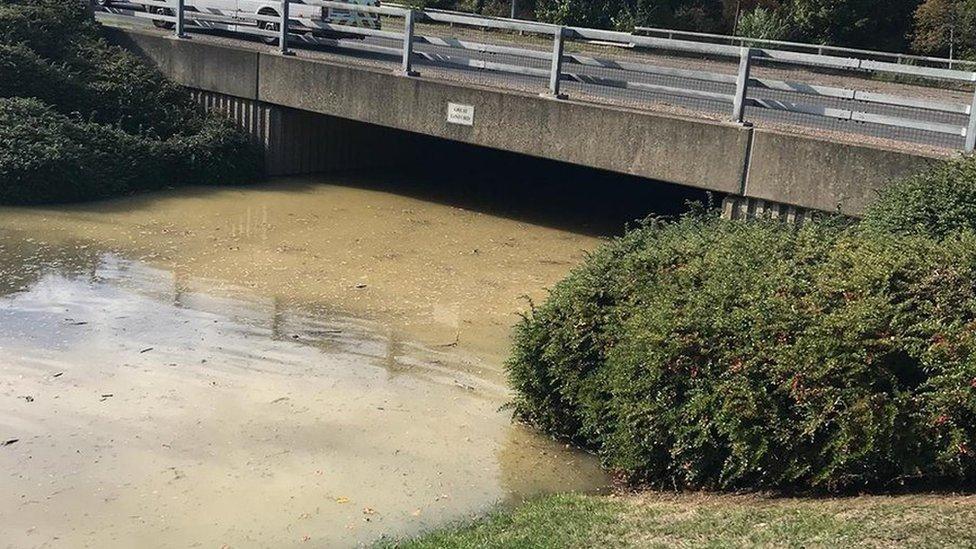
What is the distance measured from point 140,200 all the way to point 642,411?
1137cm

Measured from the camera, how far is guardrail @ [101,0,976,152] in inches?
450

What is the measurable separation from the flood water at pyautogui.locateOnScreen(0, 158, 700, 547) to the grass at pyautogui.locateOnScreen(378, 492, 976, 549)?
664 mm

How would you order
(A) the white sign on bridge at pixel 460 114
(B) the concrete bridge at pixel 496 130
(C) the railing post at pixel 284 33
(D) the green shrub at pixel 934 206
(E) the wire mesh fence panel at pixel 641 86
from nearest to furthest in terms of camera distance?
(D) the green shrub at pixel 934 206, (B) the concrete bridge at pixel 496 130, (E) the wire mesh fence panel at pixel 641 86, (A) the white sign on bridge at pixel 460 114, (C) the railing post at pixel 284 33

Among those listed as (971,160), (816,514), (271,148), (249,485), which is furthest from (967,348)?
(271,148)

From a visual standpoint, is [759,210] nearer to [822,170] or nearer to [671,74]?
[822,170]

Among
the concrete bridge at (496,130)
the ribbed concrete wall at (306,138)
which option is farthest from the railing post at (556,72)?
the ribbed concrete wall at (306,138)

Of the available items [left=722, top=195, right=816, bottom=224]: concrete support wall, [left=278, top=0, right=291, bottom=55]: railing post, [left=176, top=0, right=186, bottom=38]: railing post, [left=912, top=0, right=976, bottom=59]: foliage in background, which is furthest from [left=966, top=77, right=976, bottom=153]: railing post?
[left=912, top=0, right=976, bottom=59]: foliage in background

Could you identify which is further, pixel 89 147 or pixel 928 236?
pixel 89 147

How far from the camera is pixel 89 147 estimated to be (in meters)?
17.0

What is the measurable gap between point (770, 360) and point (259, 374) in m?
4.50

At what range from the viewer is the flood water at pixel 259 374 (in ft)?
23.6

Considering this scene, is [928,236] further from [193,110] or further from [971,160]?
[193,110]

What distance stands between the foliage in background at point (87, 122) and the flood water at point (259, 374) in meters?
0.68

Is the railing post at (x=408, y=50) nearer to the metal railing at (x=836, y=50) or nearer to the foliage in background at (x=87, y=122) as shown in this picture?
the foliage in background at (x=87, y=122)
